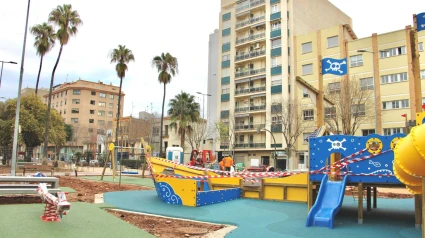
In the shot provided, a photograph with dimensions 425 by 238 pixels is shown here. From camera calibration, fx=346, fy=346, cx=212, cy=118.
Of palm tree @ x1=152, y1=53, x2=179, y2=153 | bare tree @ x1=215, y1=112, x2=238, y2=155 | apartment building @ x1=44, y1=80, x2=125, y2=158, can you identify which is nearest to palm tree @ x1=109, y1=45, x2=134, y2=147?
palm tree @ x1=152, y1=53, x2=179, y2=153

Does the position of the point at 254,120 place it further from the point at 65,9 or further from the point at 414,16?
the point at 414,16

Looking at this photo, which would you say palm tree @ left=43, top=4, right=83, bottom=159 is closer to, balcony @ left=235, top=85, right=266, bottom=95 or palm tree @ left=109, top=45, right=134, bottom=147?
palm tree @ left=109, top=45, right=134, bottom=147

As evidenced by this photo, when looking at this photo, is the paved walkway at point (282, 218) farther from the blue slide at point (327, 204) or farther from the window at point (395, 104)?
the window at point (395, 104)

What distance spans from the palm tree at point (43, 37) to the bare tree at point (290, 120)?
2779 cm

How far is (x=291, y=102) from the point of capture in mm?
43156

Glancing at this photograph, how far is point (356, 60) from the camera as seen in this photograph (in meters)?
44.5

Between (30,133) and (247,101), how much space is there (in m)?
31.5

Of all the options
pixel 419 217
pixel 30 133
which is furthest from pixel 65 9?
pixel 419 217

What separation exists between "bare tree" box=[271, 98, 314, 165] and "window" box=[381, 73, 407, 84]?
973 cm

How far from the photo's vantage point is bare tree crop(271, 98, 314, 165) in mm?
41675

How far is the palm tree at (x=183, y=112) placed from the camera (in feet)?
156

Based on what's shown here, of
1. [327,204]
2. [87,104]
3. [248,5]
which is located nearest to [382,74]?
[248,5]

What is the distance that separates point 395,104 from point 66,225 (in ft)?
140

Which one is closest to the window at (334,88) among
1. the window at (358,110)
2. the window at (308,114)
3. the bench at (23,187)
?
the window at (358,110)
